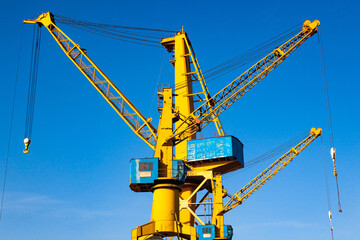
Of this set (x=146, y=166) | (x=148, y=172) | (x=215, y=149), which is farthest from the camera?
(x=215, y=149)

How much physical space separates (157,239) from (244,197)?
3084cm

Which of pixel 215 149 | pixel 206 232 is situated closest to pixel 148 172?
pixel 215 149

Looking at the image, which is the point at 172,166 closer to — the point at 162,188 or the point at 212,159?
the point at 162,188

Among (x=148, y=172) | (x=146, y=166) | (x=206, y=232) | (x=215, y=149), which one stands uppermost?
(x=215, y=149)

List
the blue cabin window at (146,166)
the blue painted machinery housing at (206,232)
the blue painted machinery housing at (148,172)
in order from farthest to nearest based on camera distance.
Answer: the blue painted machinery housing at (206,232) < the blue cabin window at (146,166) < the blue painted machinery housing at (148,172)

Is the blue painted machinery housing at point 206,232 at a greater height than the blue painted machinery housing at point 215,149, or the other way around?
the blue painted machinery housing at point 215,149

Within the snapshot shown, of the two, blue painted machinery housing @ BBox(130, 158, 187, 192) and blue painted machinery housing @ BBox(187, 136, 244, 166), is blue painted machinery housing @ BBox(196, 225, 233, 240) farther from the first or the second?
blue painted machinery housing @ BBox(130, 158, 187, 192)

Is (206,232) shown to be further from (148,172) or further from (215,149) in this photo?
(148,172)

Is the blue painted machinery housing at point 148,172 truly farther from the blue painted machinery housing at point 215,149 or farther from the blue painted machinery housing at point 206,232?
the blue painted machinery housing at point 206,232

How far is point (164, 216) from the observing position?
48094mm

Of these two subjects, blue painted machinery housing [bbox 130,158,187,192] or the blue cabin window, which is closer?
blue painted machinery housing [bbox 130,158,187,192]

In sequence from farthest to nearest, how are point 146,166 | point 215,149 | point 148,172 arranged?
1. point 215,149
2. point 146,166
3. point 148,172

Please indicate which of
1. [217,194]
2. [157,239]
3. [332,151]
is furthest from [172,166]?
[217,194]

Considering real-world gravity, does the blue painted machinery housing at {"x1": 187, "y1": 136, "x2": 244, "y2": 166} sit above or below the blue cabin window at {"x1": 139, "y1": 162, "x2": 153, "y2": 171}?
Result: above
